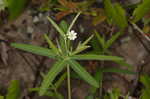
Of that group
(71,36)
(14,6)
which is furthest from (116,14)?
(14,6)

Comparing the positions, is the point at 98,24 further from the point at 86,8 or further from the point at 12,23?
the point at 12,23

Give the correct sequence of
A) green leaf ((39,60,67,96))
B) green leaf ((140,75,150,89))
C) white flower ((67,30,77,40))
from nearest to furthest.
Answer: green leaf ((39,60,67,96))
white flower ((67,30,77,40))
green leaf ((140,75,150,89))

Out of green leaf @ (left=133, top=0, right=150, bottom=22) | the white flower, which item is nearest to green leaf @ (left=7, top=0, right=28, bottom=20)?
the white flower

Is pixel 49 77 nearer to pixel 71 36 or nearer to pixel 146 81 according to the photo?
pixel 71 36

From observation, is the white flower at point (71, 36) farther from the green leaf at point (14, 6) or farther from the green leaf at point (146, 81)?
the green leaf at point (146, 81)

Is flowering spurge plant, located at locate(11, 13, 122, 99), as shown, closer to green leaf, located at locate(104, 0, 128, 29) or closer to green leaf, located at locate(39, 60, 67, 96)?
green leaf, located at locate(39, 60, 67, 96)

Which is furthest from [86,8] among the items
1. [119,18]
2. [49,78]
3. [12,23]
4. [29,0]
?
[49,78]
